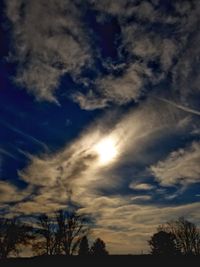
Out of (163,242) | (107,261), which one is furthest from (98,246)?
(107,261)

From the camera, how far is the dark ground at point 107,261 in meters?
24.8

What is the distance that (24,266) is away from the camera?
27.3 m

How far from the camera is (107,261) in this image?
2605 cm

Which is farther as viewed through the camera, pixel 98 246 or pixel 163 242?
pixel 98 246

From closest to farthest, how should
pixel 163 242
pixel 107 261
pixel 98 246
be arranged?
pixel 107 261 → pixel 163 242 → pixel 98 246

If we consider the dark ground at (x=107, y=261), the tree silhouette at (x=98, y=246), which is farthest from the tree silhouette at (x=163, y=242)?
the dark ground at (x=107, y=261)

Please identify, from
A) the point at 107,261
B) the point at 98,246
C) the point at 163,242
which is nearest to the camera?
the point at 107,261

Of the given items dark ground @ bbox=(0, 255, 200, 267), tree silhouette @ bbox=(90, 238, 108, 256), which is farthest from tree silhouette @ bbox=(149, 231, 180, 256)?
dark ground @ bbox=(0, 255, 200, 267)

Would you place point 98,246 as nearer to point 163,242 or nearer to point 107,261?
point 163,242

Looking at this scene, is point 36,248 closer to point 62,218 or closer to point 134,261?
point 62,218

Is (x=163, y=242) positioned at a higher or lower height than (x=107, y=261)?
higher

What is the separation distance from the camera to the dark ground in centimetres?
2480

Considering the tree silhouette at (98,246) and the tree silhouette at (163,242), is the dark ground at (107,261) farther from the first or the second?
the tree silhouette at (98,246)

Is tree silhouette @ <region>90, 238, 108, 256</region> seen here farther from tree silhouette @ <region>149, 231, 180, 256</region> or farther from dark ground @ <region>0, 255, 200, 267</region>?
dark ground @ <region>0, 255, 200, 267</region>
